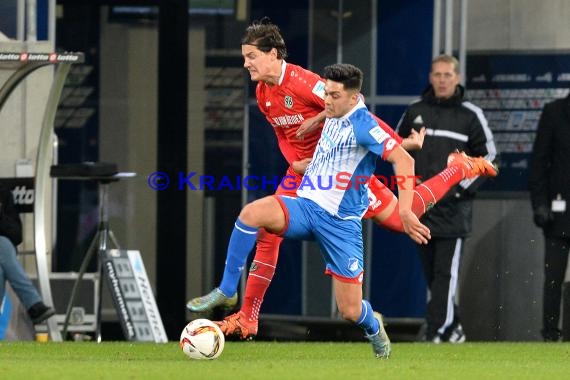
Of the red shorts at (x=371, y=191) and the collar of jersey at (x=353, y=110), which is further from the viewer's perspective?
the red shorts at (x=371, y=191)

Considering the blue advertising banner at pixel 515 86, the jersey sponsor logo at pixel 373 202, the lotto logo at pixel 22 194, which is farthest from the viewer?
the blue advertising banner at pixel 515 86

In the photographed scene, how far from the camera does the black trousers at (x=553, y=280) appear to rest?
1411cm

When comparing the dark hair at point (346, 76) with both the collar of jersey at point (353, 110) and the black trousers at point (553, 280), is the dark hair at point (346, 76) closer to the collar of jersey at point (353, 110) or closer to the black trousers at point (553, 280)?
the collar of jersey at point (353, 110)

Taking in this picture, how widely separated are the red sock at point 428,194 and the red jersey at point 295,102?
25.3 inches

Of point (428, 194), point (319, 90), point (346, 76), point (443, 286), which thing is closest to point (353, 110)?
point (346, 76)

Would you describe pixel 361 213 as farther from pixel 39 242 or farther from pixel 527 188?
pixel 527 188

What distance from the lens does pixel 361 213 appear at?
10.7m

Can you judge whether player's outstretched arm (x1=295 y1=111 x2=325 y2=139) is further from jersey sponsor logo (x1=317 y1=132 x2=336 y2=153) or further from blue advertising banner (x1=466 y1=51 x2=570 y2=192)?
blue advertising banner (x1=466 y1=51 x2=570 y2=192)

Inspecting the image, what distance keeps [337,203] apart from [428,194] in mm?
1414

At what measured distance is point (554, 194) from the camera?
14.2 meters

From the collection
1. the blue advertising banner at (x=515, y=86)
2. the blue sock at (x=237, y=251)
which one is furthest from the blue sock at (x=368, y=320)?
the blue advertising banner at (x=515, y=86)

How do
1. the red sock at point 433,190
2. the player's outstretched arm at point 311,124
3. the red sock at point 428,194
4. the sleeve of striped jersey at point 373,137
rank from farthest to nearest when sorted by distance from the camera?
the red sock at point 433,190 < the red sock at point 428,194 < the player's outstretched arm at point 311,124 < the sleeve of striped jersey at point 373,137

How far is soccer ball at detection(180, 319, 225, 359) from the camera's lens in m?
10.3

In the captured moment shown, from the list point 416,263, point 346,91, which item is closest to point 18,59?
point 346,91
